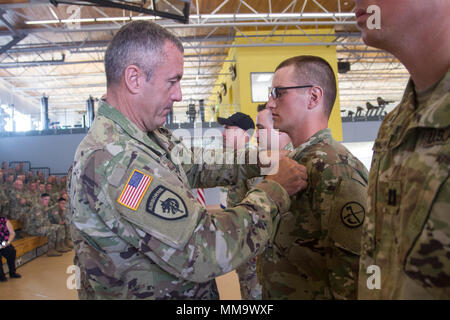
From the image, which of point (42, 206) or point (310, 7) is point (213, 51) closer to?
point (310, 7)

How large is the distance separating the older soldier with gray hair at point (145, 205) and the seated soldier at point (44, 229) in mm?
7302

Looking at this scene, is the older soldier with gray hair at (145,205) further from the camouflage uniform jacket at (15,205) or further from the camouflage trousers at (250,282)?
the camouflage uniform jacket at (15,205)

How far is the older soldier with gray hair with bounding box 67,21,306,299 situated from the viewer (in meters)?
1.12

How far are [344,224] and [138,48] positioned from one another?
1085 mm

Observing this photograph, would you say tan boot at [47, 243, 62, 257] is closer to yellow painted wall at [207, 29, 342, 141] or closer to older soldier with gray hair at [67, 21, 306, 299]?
older soldier with gray hair at [67, 21, 306, 299]

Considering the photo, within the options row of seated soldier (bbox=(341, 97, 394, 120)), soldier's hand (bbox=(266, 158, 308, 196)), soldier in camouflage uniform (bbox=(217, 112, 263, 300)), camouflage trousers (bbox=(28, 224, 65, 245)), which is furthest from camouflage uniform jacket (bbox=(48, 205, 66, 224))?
row of seated soldier (bbox=(341, 97, 394, 120))

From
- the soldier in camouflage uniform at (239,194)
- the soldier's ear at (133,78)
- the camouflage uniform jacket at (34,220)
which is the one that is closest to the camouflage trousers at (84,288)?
the soldier's ear at (133,78)

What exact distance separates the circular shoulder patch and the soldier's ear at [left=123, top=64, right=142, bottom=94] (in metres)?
0.98

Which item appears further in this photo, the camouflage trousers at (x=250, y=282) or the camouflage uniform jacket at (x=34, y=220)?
the camouflage uniform jacket at (x=34, y=220)

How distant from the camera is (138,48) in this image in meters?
1.35

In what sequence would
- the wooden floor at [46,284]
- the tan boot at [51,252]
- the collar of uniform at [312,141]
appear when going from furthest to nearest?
the tan boot at [51,252], the wooden floor at [46,284], the collar of uniform at [312,141]

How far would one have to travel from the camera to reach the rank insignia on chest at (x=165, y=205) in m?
1.11

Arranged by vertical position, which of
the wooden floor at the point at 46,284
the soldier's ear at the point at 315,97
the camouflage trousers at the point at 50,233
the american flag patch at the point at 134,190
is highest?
the soldier's ear at the point at 315,97
